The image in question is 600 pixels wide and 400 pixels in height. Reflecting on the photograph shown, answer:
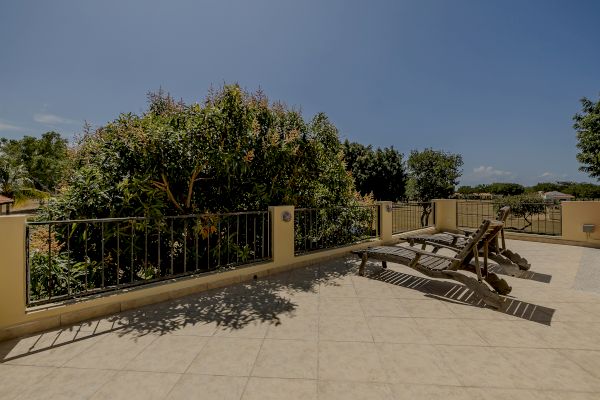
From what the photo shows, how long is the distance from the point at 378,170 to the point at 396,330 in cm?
3364

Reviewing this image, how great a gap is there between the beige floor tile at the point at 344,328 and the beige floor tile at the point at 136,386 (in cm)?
161

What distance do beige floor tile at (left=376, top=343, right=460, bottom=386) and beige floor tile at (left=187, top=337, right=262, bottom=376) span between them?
1306 mm

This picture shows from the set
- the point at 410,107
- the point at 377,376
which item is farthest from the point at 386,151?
the point at 377,376

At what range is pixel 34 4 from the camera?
707cm

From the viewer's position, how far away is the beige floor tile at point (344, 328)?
323 cm

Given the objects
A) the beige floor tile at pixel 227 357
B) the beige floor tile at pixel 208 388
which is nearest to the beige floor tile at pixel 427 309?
the beige floor tile at pixel 227 357

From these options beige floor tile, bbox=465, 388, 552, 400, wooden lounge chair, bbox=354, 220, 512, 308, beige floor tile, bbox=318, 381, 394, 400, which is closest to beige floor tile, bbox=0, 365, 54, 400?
beige floor tile, bbox=318, 381, 394, 400

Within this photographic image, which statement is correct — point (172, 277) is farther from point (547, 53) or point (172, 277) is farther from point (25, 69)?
point (547, 53)

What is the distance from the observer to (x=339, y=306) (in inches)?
165

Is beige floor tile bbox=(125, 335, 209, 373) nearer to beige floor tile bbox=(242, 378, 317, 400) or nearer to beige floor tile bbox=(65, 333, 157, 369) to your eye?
beige floor tile bbox=(65, 333, 157, 369)

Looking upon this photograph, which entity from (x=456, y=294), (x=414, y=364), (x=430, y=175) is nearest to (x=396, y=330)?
(x=414, y=364)

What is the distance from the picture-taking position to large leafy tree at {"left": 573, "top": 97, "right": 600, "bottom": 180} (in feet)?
62.3

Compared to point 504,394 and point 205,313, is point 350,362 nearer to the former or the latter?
point 504,394

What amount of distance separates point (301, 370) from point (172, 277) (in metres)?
3.04
